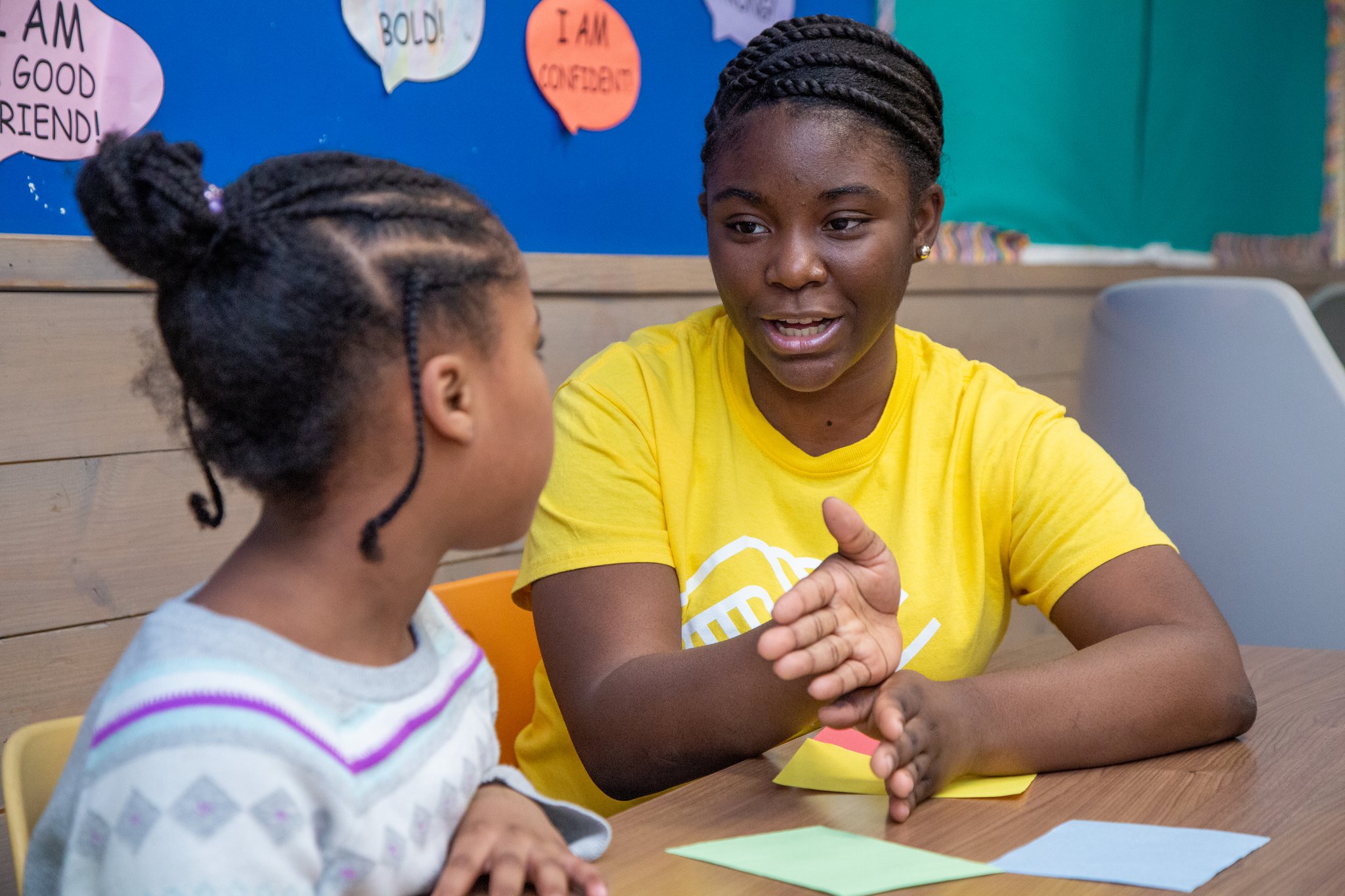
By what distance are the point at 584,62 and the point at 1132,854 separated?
1628 millimetres

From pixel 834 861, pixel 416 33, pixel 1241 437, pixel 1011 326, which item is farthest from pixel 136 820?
pixel 1011 326

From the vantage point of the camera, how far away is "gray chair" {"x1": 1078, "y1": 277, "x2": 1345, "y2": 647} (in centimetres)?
214

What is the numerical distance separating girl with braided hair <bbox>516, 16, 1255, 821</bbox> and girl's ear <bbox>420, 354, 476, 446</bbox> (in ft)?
1.18

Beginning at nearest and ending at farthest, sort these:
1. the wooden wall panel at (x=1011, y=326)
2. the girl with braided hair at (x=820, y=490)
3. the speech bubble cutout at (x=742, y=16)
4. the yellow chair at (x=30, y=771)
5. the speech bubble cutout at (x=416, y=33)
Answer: the yellow chair at (x=30, y=771), the girl with braided hair at (x=820, y=490), the speech bubble cutout at (x=416, y=33), the speech bubble cutout at (x=742, y=16), the wooden wall panel at (x=1011, y=326)

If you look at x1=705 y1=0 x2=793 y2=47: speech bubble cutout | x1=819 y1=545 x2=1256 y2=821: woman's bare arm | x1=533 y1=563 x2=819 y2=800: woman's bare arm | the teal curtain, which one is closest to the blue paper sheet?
x1=819 y1=545 x2=1256 y2=821: woman's bare arm

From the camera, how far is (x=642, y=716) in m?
1.13

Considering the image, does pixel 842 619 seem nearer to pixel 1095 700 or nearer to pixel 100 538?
pixel 1095 700

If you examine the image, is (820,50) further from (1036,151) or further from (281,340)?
(1036,151)

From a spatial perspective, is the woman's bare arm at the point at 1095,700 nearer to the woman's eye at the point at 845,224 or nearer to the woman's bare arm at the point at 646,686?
the woman's bare arm at the point at 646,686

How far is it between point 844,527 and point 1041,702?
0.92 ft

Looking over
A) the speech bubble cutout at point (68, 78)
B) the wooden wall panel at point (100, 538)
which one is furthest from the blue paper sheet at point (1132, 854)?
the speech bubble cutout at point (68, 78)

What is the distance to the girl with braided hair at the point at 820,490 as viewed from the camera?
3.83ft

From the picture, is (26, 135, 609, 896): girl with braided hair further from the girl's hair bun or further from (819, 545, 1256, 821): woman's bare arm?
(819, 545, 1256, 821): woman's bare arm

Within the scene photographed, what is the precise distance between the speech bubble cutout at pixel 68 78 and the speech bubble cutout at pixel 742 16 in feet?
3.86
